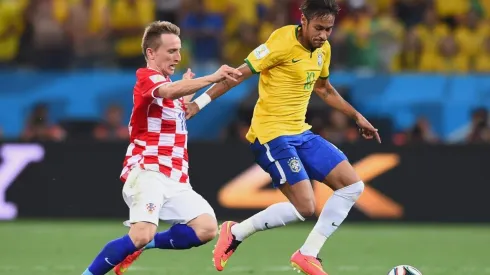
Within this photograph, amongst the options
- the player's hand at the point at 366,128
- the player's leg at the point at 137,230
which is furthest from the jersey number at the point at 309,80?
the player's leg at the point at 137,230

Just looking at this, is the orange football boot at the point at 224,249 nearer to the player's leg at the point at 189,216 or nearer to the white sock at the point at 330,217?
the white sock at the point at 330,217

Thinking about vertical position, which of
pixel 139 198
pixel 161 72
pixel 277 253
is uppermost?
pixel 161 72

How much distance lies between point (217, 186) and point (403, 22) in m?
4.44

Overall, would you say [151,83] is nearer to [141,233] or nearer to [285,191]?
[141,233]

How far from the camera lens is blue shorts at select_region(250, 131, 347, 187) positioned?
8.52m

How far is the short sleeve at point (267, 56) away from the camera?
27.2 ft

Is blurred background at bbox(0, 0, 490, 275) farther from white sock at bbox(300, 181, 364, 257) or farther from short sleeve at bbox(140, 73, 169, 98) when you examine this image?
short sleeve at bbox(140, 73, 169, 98)

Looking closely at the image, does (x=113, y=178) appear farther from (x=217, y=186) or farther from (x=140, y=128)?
(x=140, y=128)

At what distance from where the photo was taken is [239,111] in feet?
50.4

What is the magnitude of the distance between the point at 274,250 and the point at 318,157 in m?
2.82

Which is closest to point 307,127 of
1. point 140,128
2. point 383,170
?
point 140,128

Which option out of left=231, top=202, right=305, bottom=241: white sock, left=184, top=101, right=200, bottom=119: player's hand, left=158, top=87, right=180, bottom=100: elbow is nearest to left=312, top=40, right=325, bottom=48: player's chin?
left=184, top=101, right=200, bottom=119: player's hand

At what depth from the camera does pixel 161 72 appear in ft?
25.7

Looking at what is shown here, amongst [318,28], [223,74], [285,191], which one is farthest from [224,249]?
[223,74]
